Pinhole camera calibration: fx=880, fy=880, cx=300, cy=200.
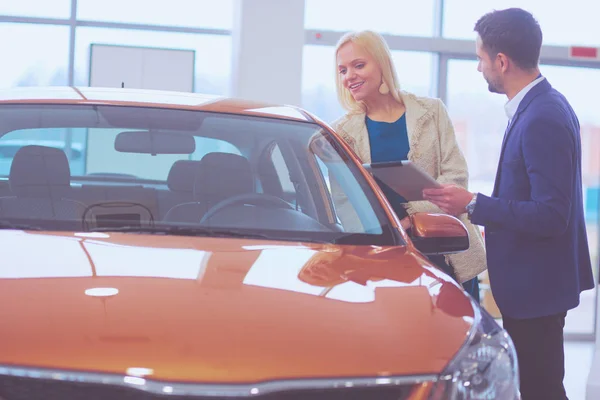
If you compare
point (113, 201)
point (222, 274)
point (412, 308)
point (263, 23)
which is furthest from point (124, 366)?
point (263, 23)

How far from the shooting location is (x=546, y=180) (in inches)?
90.0

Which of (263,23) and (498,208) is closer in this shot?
(498,208)

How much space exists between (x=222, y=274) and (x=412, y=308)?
36 cm

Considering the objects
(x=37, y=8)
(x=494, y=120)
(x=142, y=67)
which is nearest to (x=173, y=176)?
(x=142, y=67)

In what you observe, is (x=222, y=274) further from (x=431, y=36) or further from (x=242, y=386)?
(x=431, y=36)

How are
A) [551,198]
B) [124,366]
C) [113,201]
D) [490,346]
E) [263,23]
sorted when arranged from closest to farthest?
[124,366]
[490,346]
[113,201]
[551,198]
[263,23]

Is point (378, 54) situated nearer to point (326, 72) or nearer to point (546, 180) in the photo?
point (546, 180)

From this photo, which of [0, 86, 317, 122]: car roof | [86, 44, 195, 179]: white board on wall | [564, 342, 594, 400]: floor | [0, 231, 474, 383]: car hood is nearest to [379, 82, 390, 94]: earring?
[0, 86, 317, 122]: car roof

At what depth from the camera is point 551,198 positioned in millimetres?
2283

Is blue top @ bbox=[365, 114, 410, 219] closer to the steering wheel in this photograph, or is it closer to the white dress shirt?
the white dress shirt

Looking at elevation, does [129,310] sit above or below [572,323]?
above

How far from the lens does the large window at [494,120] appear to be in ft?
24.7

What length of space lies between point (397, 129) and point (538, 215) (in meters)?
0.75

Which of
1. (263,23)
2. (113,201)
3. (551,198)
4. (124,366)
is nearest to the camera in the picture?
(124,366)
